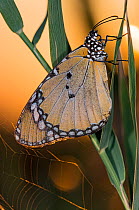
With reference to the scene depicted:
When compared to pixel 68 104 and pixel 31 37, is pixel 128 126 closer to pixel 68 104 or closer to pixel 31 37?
pixel 68 104

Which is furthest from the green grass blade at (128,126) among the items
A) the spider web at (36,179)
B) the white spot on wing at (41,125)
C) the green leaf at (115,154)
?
the spider web at (36,179)

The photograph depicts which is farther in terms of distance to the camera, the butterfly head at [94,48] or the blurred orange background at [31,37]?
the blurred orange background at [31,37]

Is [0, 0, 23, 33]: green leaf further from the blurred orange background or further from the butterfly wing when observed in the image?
the blurred orange background

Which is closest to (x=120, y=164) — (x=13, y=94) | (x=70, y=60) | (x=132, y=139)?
(x=132, y=139)

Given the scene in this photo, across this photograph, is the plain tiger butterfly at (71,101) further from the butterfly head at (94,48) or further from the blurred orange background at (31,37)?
the blurred orange background at (31,37)

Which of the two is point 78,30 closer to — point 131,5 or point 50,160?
point 131,5
